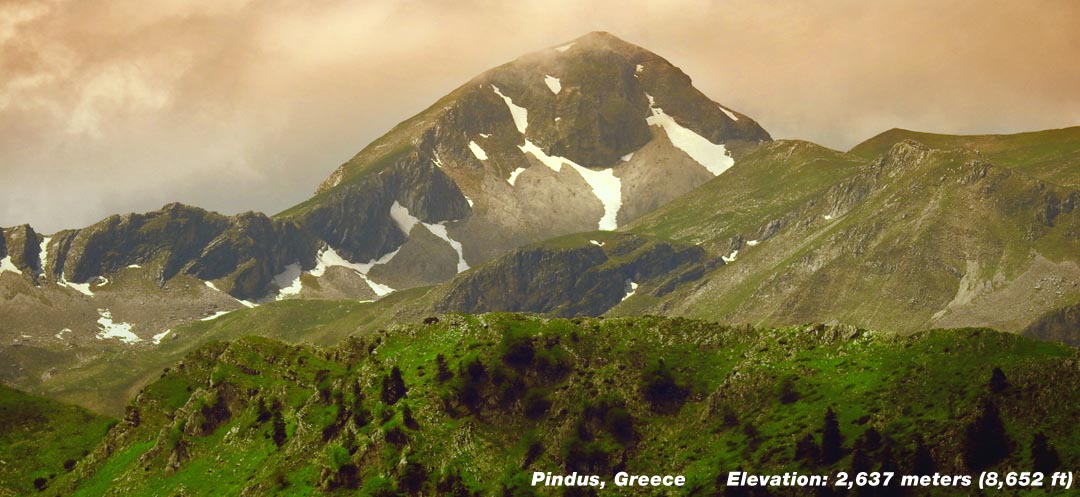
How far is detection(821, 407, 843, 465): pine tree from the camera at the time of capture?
159125mm

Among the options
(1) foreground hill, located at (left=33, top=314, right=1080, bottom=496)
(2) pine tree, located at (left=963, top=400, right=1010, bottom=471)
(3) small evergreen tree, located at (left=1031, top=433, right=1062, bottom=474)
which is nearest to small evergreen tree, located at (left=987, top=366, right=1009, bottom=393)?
(1) foreground hill, located at (left=33, top=314, right=1080, bottom=496)

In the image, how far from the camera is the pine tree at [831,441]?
15912cm

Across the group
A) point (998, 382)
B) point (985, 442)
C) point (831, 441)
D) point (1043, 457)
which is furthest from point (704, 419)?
point (1043, 457)

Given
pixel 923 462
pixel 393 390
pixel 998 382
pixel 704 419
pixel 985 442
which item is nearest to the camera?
pixel 985 442

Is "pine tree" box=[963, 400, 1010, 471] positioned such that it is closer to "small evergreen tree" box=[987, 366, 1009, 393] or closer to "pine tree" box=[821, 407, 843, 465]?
"small evergreen tree" box=[987, 366, 1009, 393]

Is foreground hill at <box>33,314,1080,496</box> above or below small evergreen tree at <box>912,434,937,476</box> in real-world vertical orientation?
above

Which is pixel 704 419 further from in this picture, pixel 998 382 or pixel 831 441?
pixel 998 382

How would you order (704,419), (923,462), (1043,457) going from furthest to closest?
(704,419)
(923,462)
(1043,457)

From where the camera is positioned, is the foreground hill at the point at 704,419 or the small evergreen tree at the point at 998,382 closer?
the foreground hill at the point at 704,419

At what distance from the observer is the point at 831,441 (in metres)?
161

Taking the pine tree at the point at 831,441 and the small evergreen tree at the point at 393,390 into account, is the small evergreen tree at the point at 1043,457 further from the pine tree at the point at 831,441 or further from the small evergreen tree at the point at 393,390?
the small evergreen tree at the point at 393,390

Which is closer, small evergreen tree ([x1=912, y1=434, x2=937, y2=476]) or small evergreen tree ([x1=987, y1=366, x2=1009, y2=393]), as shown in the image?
small evergreen tree ([x1=912, y1=434, x2=937, y2=476])

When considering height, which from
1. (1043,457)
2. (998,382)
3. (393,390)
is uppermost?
(393,390)

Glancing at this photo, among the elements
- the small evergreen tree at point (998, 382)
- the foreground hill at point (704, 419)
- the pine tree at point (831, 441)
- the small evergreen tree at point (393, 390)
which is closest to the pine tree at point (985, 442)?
the foreground hill at point (704, 419)
